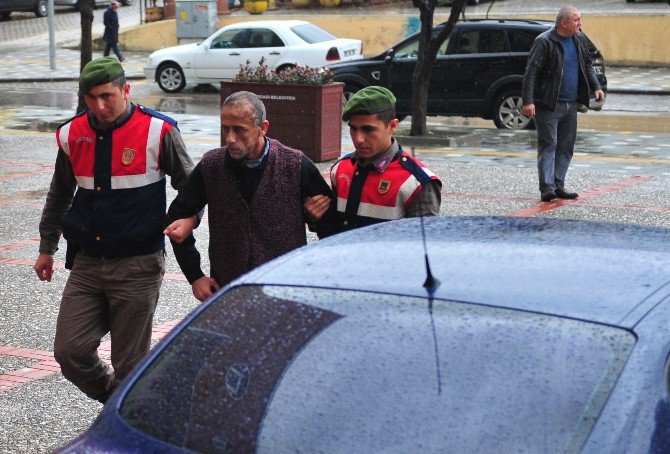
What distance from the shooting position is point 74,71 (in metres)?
31.6

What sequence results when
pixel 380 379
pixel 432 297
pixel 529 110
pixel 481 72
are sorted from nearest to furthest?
pixel 380 379 → pixel 432 297 → pixel 529 110 → pixel 481 72

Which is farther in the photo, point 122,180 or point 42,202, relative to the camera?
point 42,202

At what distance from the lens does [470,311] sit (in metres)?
2.61

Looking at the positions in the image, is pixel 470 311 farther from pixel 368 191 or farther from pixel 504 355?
pixel 368 191

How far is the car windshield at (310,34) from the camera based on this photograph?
2505 cm

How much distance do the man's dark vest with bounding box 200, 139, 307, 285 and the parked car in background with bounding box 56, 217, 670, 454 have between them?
156 centimetres

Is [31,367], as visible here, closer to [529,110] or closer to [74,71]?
[529,110]

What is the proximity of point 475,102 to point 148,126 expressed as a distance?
14.3 meters

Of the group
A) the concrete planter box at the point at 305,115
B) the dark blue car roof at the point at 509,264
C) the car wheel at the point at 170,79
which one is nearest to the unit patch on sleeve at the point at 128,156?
the dark blue car roof at the point at 509,264

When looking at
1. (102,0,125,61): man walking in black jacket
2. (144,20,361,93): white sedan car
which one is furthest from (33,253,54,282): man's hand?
(102,0,125,61): man walking in black jacket

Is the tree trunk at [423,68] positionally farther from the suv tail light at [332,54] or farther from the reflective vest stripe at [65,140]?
the reflective vest stripe at [65,140]

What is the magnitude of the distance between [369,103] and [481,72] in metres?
14.9

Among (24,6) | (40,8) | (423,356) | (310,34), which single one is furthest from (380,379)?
(40,8)

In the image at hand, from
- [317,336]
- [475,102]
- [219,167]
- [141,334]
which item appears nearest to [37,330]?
[141,334]
